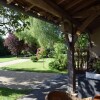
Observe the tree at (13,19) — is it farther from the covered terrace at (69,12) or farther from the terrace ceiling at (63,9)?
the terrace ceiling at (63,9)

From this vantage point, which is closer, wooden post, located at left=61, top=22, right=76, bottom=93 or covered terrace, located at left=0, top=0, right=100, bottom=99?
covered terrace, located at left=0, top=0, right=100, bottom=99

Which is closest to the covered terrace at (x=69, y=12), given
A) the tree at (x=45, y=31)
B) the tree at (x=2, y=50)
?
the tree at (x=45, y=31)

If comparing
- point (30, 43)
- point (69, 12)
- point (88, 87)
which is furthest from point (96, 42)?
point (30, 43)

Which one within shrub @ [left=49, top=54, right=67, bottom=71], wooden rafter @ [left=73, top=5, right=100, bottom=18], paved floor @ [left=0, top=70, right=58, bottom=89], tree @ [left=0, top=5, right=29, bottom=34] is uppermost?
tree @ [left=0, top=5, right=29, bottom=34]

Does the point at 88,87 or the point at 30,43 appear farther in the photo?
the point at 30,43

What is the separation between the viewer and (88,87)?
6867 mm

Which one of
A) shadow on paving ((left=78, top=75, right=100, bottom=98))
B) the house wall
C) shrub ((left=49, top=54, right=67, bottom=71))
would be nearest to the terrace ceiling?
shadow on paving ((left=78, top=75, right=100, bottom=98))

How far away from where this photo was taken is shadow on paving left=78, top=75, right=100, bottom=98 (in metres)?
6.67

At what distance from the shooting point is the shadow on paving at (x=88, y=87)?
667cm

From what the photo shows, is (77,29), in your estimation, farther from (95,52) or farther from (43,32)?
(43,32)

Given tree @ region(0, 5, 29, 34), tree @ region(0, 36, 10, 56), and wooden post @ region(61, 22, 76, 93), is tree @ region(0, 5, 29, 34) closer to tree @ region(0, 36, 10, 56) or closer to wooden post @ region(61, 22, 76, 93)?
wooden post @ region(61, 22, 76, 93)

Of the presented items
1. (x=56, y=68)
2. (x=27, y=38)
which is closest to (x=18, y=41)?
(x=27, y=38)

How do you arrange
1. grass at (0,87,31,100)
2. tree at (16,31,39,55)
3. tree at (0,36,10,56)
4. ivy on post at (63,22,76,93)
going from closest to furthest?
ivy on post at (63,22,76,93) → grass at (0,87,31,100) → tree at (16,31,39,55) → tree at (0,36,10,56)

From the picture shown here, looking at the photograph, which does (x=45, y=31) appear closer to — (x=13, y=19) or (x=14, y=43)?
(x=13, y=19)
